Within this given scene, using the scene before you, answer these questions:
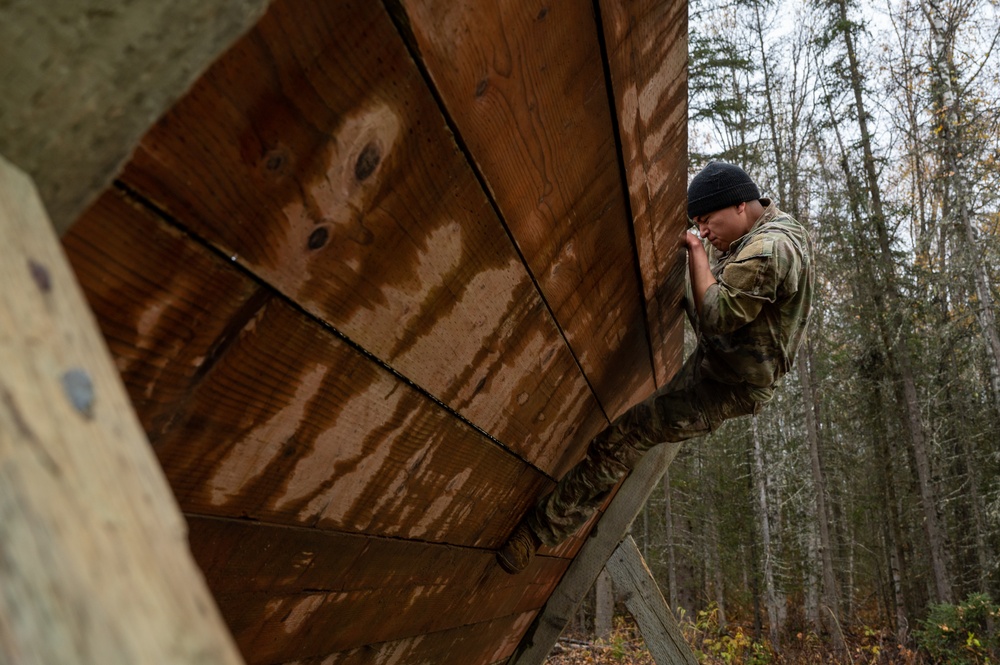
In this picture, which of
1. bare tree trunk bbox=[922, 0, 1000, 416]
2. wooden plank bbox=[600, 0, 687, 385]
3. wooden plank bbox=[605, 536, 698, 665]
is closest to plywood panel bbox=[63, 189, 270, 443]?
wooden plank bbox=[600, 0, 687, 385]

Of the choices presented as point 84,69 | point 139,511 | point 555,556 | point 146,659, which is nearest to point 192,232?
point 84,69

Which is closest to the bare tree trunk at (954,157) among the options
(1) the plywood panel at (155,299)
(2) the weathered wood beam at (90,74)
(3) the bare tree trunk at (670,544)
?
(3) the bare tree trunk at (670,544)

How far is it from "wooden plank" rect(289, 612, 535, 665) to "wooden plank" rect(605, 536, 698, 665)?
28.5 inches

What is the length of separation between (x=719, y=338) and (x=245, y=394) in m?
2.62

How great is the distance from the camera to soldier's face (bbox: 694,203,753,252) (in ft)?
12.0

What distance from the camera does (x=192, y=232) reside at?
105 centimetres

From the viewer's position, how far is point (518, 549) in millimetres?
3707

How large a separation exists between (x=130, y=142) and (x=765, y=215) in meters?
3.40

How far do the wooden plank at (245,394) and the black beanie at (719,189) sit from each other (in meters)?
2.01

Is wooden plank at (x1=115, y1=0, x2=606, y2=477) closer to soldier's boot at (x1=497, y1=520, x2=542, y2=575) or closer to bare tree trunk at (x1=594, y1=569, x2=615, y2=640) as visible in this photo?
soldier's boot at (x1=497, y1=520, x2=542, y2=575)

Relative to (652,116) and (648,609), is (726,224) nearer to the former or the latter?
(652,116)

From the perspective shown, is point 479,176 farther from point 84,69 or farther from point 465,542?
point 465,542

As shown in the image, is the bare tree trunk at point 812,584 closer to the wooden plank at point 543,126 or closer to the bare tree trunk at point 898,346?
the bare tree trunk at point 898,346

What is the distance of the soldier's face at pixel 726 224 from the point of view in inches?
145
